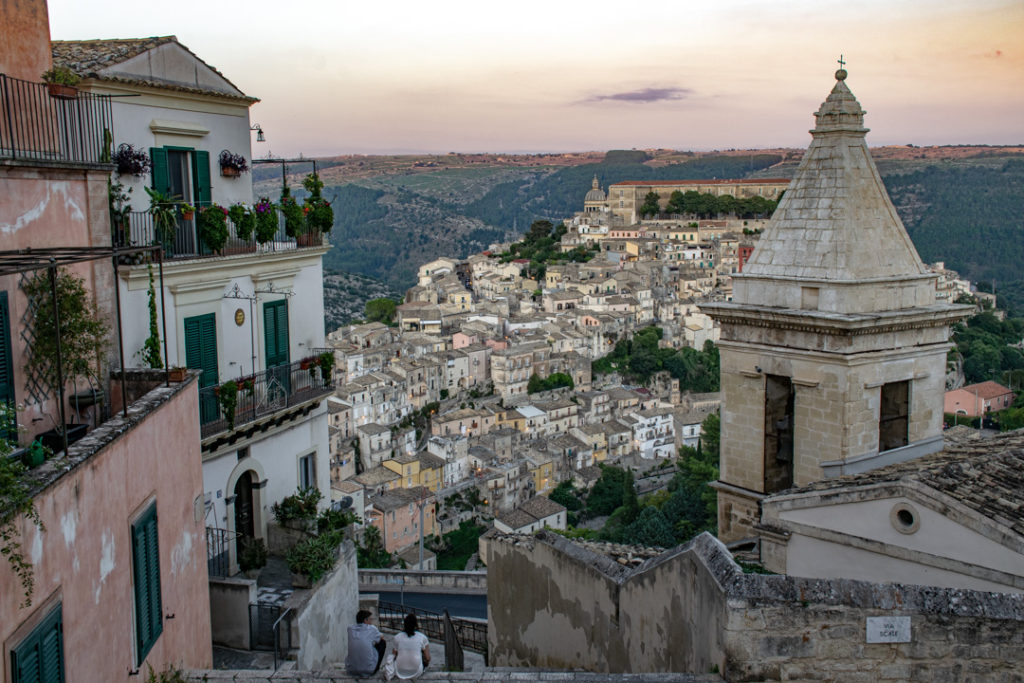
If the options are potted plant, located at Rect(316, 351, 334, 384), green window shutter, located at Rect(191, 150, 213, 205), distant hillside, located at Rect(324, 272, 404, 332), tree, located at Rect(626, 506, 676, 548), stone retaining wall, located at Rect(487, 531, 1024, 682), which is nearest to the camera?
stone retaining wall, located at Rect(487, 531, 1024, 682)

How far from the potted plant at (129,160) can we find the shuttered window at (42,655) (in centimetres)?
620

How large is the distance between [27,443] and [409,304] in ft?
334

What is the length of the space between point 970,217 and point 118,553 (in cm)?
15788

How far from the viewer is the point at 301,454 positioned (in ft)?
40.3

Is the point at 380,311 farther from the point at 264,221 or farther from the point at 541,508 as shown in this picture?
the point at 264,221

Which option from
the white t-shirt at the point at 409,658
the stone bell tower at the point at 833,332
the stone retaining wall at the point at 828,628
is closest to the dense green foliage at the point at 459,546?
the stone bell tower at the point at 833,332

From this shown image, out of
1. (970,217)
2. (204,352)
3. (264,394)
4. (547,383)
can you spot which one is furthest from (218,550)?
(970,217)

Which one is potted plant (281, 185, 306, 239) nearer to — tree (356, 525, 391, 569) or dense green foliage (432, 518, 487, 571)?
tree (356, 525, 391, 569)

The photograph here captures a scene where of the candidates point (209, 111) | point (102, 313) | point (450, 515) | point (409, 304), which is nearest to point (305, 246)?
point (209, 111)

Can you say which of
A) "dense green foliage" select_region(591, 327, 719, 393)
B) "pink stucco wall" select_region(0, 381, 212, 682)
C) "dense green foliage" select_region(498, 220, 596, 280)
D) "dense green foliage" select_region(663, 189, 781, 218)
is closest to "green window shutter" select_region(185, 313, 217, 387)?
"pink stucco wall" select_region(0, 381, 212, 682)

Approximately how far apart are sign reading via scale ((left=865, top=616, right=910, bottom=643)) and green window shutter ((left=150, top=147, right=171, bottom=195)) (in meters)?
8.41

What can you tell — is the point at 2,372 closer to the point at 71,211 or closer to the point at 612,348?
the point at 71,211

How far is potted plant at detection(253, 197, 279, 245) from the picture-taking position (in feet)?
37.0

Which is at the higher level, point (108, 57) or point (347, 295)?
point (108, 57)
